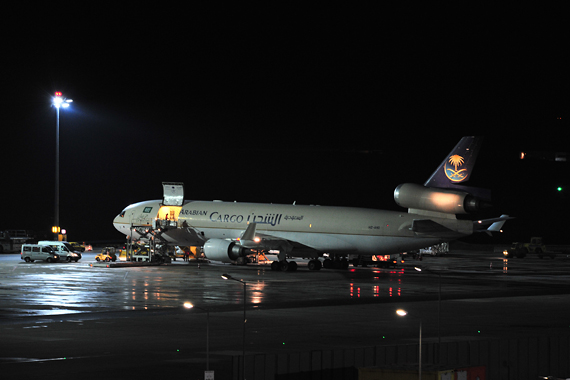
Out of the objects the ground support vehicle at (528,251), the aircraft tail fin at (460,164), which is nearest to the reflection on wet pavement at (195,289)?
the aircraft tail fin at (460,164)

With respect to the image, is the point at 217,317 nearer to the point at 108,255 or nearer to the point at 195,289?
the point at 195,289

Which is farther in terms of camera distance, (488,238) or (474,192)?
(488,238)

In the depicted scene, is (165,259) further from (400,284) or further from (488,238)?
(488,238)

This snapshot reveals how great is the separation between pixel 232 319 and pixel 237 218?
3325 centimetres

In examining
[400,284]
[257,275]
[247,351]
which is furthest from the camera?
[257,275]

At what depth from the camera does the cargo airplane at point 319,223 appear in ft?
152

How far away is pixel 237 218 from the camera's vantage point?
55125 mm

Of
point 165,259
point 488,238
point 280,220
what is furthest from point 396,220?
point 488,238

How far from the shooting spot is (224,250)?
50.4 meters

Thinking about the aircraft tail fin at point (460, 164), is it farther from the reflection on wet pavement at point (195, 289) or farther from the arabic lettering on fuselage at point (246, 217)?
the arabic lettering on fuselage at point (246, 217)

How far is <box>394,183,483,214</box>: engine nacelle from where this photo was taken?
45000 millimetres

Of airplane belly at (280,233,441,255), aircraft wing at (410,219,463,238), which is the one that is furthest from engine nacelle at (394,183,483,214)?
airplane belly at (280,233,441,255)

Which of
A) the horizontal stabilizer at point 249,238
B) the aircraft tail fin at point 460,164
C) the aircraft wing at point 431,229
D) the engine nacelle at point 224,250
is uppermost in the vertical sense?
the aircraft tail fin at point 460,164

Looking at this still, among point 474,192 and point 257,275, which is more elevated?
point 474,192
